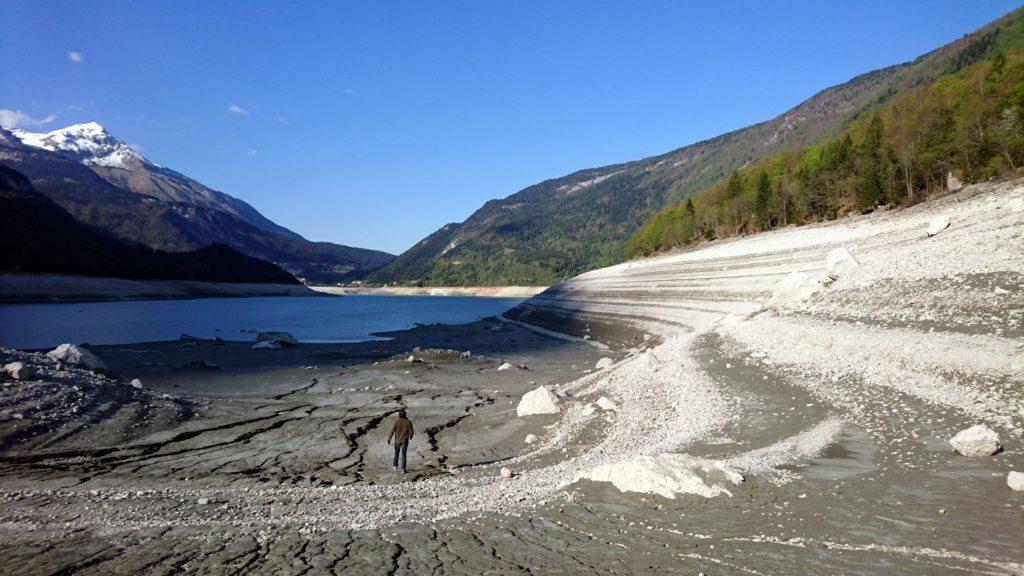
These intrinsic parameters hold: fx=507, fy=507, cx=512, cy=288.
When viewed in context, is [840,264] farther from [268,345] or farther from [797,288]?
[268,345]

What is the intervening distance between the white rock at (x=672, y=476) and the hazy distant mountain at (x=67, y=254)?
113715 millimetres

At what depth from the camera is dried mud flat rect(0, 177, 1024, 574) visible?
633 cm

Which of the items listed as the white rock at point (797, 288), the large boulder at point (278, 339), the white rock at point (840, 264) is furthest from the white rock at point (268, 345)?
the white rock at point (840, 264)

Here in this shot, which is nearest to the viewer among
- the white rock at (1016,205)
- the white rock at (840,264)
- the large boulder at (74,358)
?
the large boulder at (74,358)

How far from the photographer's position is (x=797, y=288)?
23359mm

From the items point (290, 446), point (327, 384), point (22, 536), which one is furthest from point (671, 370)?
point (22, 536)

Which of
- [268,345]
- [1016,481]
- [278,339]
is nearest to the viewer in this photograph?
[1016,481]

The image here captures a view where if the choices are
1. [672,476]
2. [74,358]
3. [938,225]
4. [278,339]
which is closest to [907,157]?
[938,225]

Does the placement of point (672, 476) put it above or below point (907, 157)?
below

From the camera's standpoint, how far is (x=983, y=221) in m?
20.5

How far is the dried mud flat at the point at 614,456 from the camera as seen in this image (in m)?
6.33

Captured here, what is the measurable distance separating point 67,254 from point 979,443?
136355mm

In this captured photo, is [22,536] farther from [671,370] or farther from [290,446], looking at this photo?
[671,370]

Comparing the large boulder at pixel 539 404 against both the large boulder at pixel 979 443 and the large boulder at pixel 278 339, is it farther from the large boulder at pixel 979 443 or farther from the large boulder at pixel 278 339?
the large boulder at pixel 278 339
